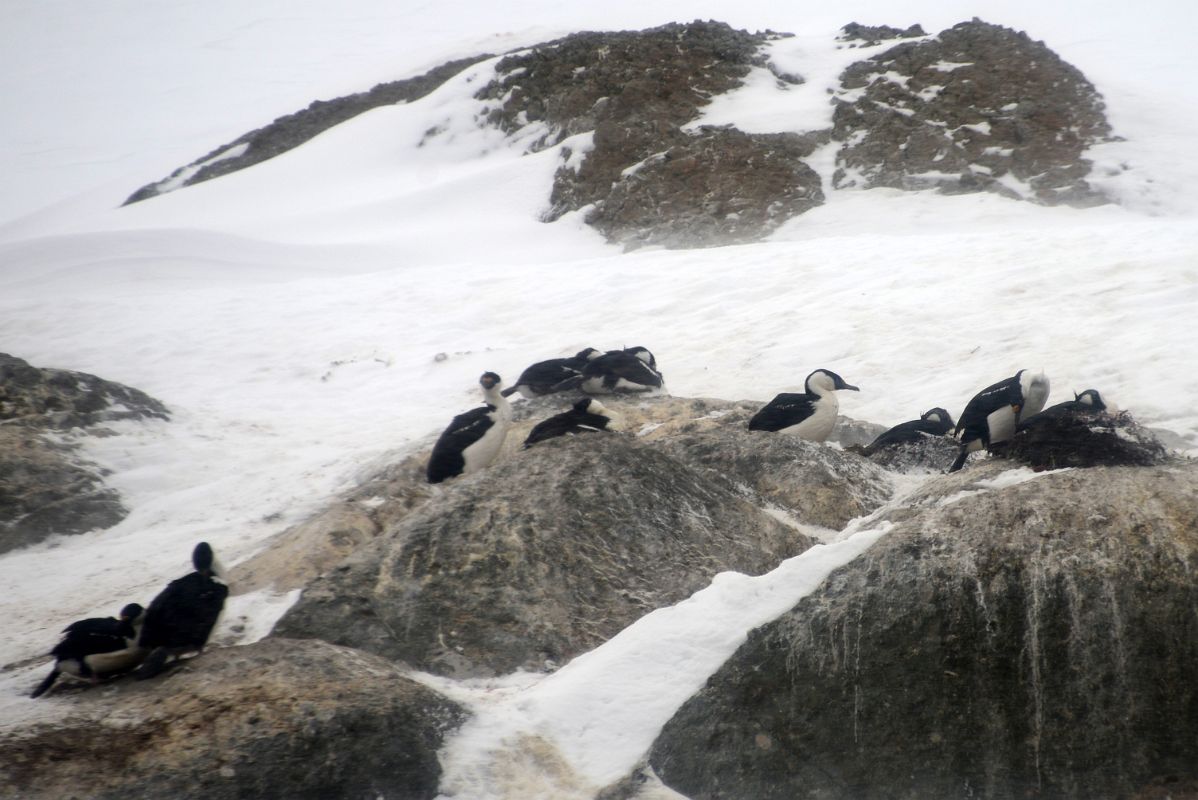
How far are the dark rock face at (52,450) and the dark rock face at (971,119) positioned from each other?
13.3 metres

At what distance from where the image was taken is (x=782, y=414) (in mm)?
7754

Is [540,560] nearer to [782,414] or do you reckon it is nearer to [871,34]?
[782,414]

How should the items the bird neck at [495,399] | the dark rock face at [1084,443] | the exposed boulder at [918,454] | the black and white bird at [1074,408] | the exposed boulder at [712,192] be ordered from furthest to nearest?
the exposed boulder at [712,192] → the bird neck at [495,399] → the exposed boulder at [918,454] → the black and white bird at [1074,408] → the dark rock face at [1084,443]

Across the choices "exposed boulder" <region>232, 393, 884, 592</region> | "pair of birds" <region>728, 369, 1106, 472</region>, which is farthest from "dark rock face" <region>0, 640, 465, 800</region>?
"pair of birds" <region>728, 369, 1106, 472</region>

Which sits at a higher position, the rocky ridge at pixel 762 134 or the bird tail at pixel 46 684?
the rocky ridge at pixel 762 134

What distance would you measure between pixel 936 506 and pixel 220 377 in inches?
393

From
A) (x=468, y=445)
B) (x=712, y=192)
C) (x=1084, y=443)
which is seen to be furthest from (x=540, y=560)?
(x=712, y=192)

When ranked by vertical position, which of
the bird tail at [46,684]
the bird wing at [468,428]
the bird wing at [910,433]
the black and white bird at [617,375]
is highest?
the bird tail at [46,684]

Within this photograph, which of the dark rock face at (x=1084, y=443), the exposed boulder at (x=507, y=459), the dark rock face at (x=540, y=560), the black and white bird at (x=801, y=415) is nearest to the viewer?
the dark rock face at (x=1084, y=443)

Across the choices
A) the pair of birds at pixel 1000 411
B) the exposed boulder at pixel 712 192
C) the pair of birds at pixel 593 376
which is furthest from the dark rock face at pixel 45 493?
the exposed boulder at pixel 712 192

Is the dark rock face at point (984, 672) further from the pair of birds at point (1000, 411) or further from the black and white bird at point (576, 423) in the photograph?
the black and white bird at point (576, 423)

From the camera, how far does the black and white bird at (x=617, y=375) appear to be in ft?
30.1

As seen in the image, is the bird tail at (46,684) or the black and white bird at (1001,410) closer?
the bird tail at (46,684)

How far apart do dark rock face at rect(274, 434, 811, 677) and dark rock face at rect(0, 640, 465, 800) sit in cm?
82
